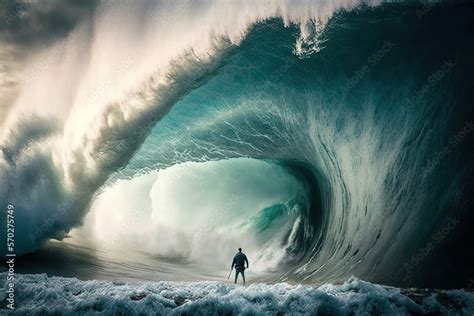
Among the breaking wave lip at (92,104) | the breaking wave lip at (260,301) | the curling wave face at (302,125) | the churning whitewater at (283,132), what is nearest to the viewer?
the breaking wave lip at (260,301)

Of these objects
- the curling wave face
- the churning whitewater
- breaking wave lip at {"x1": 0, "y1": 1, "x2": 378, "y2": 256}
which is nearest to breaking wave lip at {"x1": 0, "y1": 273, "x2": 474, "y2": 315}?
the churning whitewater

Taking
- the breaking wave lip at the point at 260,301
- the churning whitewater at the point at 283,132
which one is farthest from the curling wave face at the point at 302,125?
the breaking wave lip at the point at 260,301

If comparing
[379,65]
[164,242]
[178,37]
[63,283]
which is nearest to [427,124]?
[379,65]

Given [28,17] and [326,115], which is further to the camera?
[326,115]

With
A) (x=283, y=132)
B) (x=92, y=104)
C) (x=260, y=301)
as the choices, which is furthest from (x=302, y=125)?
(x=260, y=301)

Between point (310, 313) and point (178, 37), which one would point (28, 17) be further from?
point (310, 313)

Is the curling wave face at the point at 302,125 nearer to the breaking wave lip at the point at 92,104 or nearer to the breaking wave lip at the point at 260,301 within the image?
the breaking wave lip at the point at 92,104
